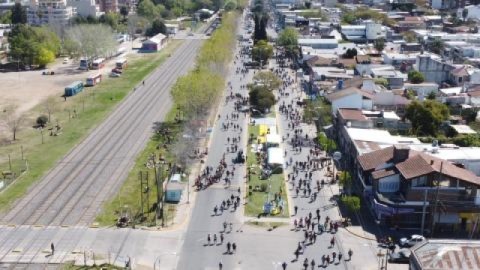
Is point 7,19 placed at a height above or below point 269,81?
above

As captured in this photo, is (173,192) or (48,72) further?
(48,72)

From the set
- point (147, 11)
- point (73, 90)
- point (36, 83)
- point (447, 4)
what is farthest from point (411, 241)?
point (447, 4)

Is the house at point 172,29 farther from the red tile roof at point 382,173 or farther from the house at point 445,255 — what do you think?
the house at point 445,255

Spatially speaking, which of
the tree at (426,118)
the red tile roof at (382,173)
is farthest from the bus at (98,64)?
the red tile roof at (382,173)

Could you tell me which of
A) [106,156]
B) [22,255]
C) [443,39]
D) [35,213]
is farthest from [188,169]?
[443,39]

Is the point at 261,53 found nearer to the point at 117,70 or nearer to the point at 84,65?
the point at 117,70

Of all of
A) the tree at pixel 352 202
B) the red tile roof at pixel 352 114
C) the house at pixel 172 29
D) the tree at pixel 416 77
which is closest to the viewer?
the tree at pixel 352 202
